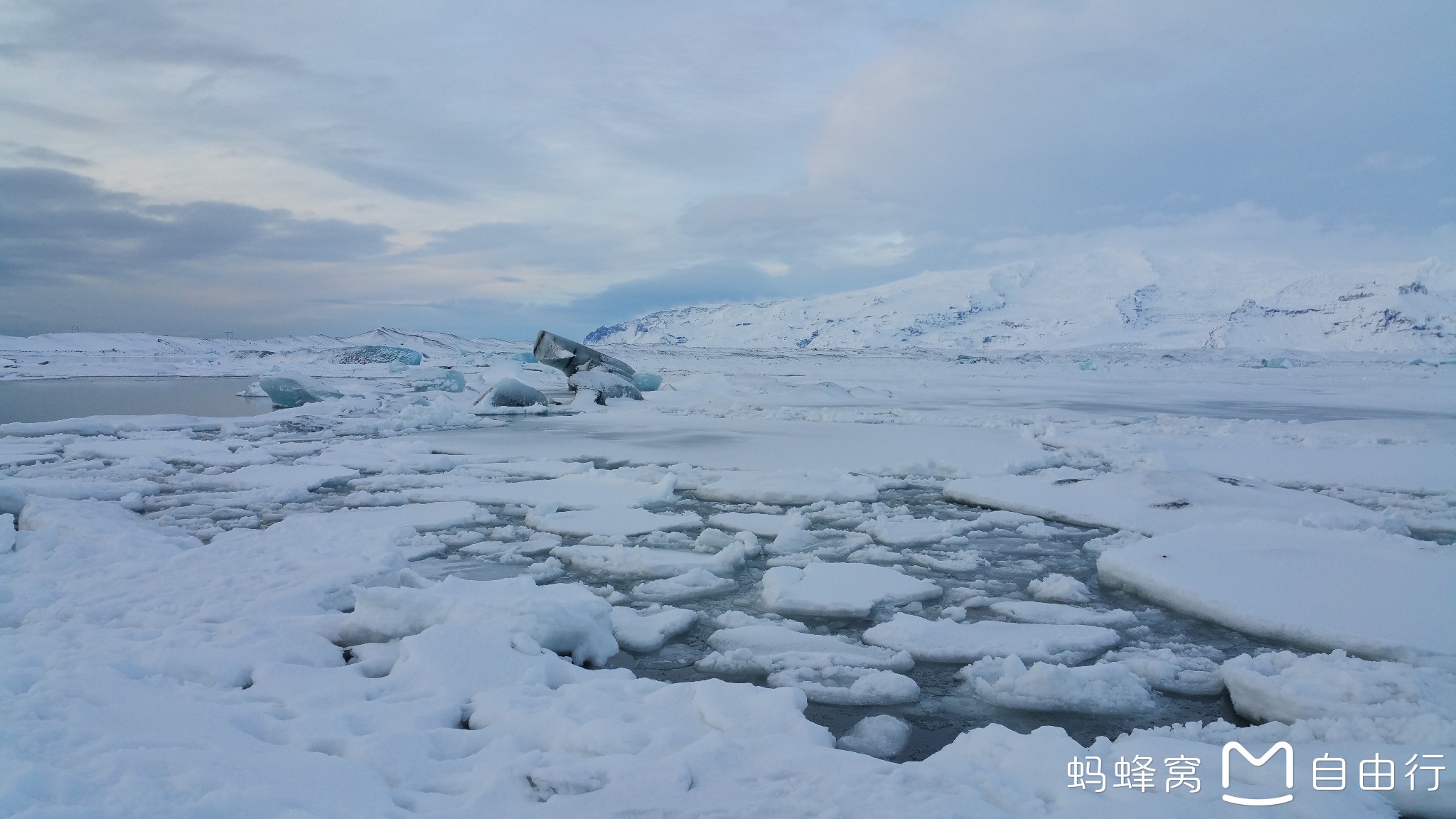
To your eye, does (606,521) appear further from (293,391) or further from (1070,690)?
(293,391)

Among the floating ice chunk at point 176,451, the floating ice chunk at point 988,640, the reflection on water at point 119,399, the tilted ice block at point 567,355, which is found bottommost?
the floating ice chunk at point 988,640

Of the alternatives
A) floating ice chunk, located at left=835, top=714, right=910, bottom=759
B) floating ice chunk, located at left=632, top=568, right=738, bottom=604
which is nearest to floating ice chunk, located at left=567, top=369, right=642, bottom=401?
floating ice chunk, located at left=632, top=568, right=738, bottom=604

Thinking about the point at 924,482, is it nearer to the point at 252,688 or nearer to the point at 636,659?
the point at 636,659

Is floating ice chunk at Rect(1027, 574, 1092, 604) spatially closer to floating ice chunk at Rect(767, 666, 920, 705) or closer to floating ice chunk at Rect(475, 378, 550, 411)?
floating ice chunk at Rect(767, 666, 920, 705)

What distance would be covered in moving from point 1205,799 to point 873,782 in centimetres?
94

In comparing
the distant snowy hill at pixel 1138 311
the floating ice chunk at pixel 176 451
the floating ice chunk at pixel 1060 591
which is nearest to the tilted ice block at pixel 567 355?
the floating ice chunk at pixel 176 451

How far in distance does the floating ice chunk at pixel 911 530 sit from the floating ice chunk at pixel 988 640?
1.63 meters

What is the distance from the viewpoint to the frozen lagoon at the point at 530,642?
2273mm

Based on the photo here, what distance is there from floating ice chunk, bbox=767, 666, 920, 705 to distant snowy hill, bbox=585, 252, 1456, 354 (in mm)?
108470

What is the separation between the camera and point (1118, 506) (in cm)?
611

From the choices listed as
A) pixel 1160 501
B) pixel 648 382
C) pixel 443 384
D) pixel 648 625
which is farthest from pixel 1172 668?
pixel 443 384

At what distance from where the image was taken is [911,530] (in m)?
5.66

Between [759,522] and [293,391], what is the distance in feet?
54.5

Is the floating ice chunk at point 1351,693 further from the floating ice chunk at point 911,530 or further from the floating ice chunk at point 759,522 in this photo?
the floating ice chunk at point 759,522
